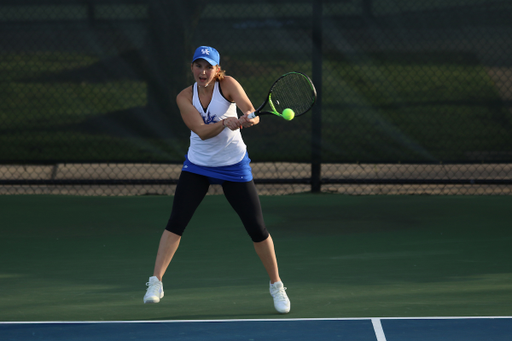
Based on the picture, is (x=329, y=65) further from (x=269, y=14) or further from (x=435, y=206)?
(x=435, y=206)

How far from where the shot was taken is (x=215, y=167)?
404 cm

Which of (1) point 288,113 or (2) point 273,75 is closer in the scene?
(1) point 288,113

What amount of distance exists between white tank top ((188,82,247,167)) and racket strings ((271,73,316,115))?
336mm

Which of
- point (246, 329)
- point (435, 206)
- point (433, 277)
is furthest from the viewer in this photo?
point (435, 206)

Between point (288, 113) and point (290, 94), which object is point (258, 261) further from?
point (288, 113)

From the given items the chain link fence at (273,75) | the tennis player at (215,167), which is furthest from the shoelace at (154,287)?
the chain link fence at (273,75)

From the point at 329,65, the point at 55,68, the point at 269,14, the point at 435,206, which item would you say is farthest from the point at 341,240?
the point at 55,68

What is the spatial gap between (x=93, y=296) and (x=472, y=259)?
102 inches

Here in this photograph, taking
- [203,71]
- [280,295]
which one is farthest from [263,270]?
[203,71]

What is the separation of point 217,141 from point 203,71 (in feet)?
1.22

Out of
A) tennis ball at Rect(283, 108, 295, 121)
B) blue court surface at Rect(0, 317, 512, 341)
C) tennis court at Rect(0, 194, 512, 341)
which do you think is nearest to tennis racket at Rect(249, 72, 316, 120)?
tennis ball at Rect(283, 108, 295, 121)

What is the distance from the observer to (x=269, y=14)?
7559 millimetres

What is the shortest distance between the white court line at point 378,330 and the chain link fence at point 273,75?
3.89 m

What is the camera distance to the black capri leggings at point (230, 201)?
4.04 m
